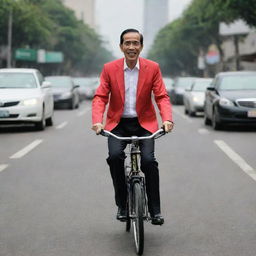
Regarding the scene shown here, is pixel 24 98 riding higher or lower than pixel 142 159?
lower

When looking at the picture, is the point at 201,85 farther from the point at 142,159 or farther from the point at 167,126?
the point at 167,126

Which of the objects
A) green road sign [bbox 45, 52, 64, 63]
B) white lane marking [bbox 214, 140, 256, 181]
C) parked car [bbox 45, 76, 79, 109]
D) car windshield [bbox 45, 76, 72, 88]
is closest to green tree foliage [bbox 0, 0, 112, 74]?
green road sign [bbox 45, 52, 64, 63]

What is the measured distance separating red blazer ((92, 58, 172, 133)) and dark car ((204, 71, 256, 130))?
38.0 ft

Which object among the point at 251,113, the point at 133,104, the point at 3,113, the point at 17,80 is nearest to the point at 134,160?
the point at 133,104

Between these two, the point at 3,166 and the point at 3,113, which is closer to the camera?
the point at 3,166

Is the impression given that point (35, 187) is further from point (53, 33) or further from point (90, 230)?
point (53, 33)

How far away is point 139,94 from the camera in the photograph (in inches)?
214

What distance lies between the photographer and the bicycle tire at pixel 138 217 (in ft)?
16.3

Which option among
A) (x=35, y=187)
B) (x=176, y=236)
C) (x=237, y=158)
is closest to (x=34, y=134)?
(x=237, y=158)

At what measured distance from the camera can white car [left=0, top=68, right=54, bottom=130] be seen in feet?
54.1

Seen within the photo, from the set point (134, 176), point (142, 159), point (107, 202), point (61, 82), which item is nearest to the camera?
point (134, 176)

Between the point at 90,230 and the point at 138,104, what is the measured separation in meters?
1.21

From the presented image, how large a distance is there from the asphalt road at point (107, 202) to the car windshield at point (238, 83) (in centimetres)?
455

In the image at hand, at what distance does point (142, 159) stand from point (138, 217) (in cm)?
56
